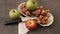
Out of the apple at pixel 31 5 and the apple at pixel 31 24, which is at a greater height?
the apple at pixel 31 5

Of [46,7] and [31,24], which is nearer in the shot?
[31,24]

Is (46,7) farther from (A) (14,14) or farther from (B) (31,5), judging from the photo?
(A) (14,14)

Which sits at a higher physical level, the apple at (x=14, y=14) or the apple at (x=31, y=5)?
the apple at (x=31, y=5)

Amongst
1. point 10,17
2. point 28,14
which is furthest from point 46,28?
point 10,17

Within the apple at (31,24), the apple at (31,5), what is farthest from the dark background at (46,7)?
the apple at (31,5)

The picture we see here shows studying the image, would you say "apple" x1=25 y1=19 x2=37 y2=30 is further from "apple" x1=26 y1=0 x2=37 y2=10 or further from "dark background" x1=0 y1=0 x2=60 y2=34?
"apple" x1=26 y1=0 x2=37 y2=10

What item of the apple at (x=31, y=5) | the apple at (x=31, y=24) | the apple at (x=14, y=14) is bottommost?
the apple at (x=31, y=24)

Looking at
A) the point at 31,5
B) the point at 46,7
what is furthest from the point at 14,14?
the point at 46,7

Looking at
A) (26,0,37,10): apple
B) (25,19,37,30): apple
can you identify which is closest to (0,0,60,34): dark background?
(25,19,37,30): apple

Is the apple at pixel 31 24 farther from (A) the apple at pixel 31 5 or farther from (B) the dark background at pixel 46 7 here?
(A) the apple at pixel 31 5
